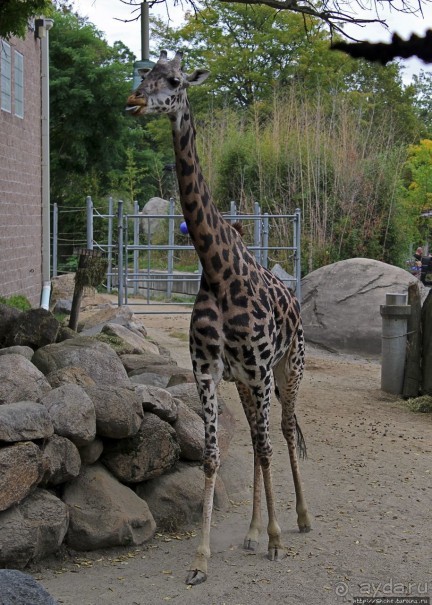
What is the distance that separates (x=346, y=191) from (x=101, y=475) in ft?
50.9

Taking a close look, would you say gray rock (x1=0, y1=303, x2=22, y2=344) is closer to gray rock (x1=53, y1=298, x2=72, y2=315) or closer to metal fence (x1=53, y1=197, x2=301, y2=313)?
metal fence (x1=53, y1=197, x2=301, y2=313)

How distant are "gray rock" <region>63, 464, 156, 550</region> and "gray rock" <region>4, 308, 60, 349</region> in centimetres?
232

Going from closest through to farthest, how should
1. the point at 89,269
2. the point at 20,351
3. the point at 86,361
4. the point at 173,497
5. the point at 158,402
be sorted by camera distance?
the point at 173,497
the point at 158,402
the point at 86,361
the point at 20,351
the point at 89,269

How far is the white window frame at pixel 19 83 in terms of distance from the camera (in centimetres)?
1349

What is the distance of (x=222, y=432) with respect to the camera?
641 centimetres

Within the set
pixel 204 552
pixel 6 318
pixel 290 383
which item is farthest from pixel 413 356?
pixel 204 552

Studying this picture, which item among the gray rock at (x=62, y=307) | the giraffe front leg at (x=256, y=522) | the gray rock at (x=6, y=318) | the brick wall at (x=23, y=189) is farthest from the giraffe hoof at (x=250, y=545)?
the gray rock at (x=62, y=307)

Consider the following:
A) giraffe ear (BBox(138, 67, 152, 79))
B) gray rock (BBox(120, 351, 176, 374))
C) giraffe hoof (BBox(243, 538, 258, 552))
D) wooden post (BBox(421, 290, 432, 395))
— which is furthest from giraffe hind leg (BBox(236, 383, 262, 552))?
wooden post (BBox(421, 290, 432, 395))

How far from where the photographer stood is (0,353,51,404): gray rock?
554 centimetres

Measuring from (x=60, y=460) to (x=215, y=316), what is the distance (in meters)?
1.20

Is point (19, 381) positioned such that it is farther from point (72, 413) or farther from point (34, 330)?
point (34, 330)

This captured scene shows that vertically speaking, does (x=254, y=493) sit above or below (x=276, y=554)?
above

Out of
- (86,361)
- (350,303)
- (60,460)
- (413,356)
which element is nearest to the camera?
(60,460)

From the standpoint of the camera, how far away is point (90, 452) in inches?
214
